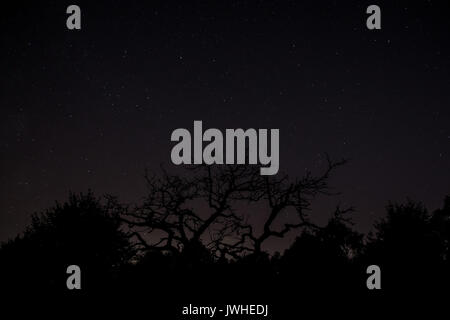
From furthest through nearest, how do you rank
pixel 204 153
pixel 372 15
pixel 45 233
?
pixel 45 233
pixel 204 153
pixel 372 15

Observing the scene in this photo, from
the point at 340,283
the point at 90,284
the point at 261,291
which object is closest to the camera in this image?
the point at 261,291

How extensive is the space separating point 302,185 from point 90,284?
32.1 ft

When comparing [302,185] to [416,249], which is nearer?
[302,185]

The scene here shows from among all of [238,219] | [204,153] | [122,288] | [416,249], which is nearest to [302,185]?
[238,219]

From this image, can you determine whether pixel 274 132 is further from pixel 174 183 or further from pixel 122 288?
pixel 122 288

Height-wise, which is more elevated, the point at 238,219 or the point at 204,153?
the point at 204,153

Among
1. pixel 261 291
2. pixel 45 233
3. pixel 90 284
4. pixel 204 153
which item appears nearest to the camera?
pixel 204 153

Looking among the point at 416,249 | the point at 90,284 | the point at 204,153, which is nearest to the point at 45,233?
the point at 90,284

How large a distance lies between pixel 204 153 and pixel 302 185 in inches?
200

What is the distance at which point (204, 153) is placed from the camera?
12367 mm

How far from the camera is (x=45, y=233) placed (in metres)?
→ 25.1

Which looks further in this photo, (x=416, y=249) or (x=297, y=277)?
(x=416, y=249)
